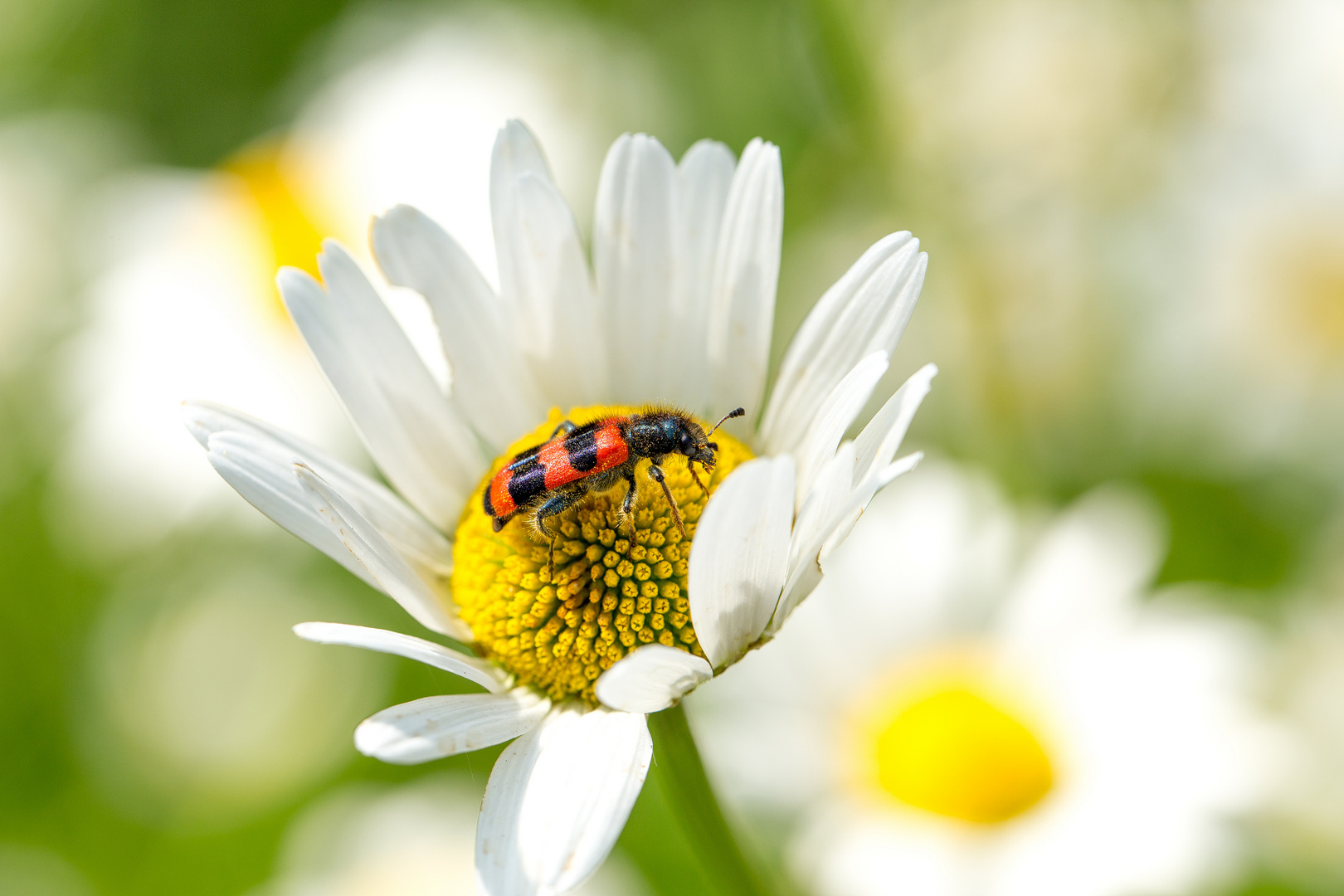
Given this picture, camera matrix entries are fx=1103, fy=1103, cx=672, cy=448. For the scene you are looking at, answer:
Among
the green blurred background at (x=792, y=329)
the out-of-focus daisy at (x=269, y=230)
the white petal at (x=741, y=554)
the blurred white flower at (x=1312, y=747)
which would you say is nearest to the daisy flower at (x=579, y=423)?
the white petal at (x=741, y=554)

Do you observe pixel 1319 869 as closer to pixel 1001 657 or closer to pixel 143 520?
pixel 1001 657

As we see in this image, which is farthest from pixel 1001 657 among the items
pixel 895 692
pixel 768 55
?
pixel 768 55

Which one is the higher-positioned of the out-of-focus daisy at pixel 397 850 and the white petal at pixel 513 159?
the white petal at pixel 513 159

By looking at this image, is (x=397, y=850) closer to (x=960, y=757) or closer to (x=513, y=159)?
(x=960, y=757)

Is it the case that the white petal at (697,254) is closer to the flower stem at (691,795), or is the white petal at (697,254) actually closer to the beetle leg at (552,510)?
the beetle leg at (552,510)

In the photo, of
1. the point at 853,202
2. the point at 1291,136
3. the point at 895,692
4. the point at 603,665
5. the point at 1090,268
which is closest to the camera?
the point at 603,665

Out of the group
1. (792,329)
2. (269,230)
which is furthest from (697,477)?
(269,230)
